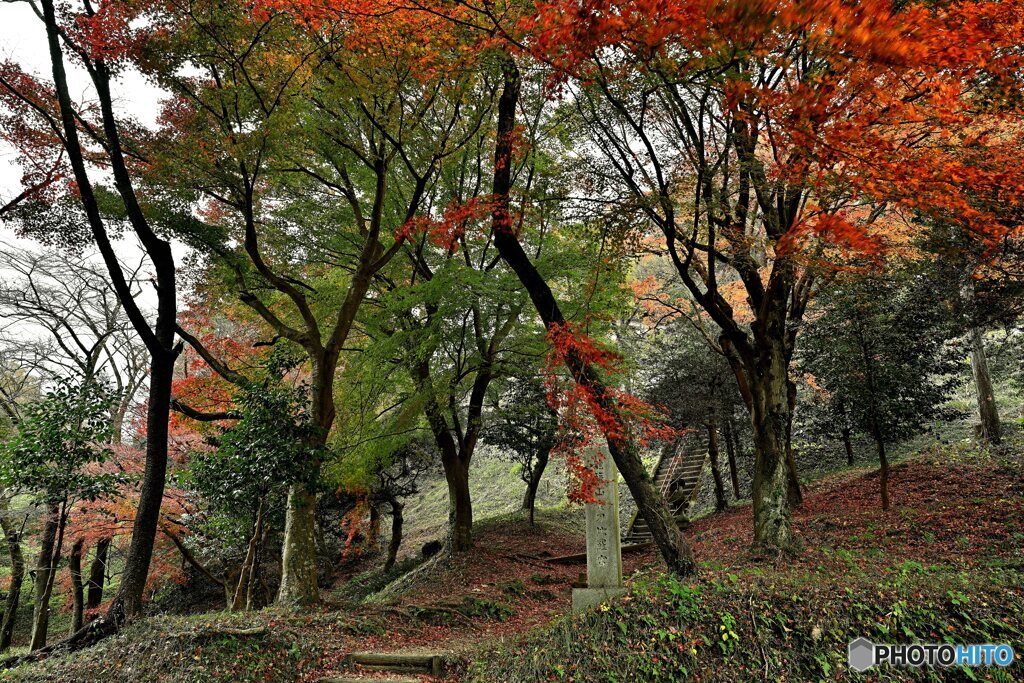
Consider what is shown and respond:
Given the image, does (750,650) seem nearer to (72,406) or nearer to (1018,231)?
(1018,231)

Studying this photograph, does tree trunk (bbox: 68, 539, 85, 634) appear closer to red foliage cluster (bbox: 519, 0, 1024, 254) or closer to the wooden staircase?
the wooden staircase

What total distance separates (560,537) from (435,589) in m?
5.76

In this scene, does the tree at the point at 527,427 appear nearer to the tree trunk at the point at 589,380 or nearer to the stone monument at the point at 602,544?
the stone monument at the point at 602,544

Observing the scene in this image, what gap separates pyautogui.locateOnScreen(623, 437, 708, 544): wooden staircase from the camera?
1479cm

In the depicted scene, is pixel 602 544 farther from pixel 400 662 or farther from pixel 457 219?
pixel 457 219

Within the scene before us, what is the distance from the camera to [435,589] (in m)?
10.7

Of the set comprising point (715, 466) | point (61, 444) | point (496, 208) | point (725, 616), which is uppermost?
point (496, 208)

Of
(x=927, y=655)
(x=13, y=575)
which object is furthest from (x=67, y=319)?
(x=927, y=655)

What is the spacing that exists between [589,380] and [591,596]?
2679 millimetres

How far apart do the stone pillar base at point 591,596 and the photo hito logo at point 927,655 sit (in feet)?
7.79

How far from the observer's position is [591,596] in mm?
6207

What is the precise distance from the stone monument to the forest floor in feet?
1.20

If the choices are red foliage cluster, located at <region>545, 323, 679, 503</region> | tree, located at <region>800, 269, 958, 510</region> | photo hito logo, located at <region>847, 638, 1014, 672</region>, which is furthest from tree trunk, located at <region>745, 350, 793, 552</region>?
photo hito logo, located at <region>847, 638, 1014, 672</region>

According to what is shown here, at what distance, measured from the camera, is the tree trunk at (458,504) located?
12.1 meters
